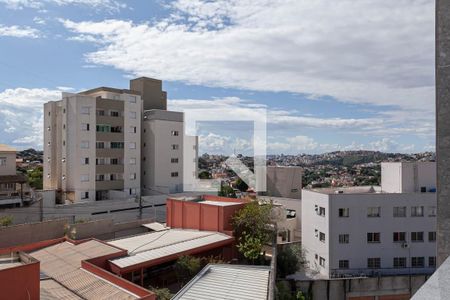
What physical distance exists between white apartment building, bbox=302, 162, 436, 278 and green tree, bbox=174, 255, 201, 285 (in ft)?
34.5

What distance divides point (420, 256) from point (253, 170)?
15.9 m

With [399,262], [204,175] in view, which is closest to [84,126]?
[204,175]

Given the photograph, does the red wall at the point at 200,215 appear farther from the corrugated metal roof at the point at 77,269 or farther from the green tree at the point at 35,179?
the green tree at the point at 35,179

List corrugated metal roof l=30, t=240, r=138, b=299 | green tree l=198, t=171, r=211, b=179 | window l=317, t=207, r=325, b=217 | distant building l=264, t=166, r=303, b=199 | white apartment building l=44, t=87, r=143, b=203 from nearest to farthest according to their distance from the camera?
corrugated metal roof l=30, t=240, r=138, b=299 → window l=317, t=207, r=325, b=217 → white apartment building l=44, t=87, r=143, b=203 → distant building l=264, t=166, r=303, b=199 → green tree l=198, t=171, r=211, b=179

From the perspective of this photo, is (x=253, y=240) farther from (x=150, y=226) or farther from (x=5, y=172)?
(x=5, y=172)

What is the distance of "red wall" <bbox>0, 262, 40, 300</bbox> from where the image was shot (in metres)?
9.88

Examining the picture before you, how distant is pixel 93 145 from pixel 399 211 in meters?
24.6

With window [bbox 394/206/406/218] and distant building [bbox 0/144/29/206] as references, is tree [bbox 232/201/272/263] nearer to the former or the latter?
window [bbox 394/206/406/218]

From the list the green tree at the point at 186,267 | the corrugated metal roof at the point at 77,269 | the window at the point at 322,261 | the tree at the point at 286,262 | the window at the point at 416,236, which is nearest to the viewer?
the corrugated metal roof at the point at 77,269

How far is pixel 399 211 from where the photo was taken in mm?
22719

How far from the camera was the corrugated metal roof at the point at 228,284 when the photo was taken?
1171cm

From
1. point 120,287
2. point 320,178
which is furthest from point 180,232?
point 320,178

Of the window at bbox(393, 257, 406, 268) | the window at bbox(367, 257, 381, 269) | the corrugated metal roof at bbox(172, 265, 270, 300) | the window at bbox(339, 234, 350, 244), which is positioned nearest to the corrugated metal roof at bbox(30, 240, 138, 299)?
the corrugated metal roof at bbox(172, 265, 270, 300)

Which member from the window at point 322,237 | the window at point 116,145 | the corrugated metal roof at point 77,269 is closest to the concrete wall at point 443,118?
the corrugated metal roof at point 77,269
